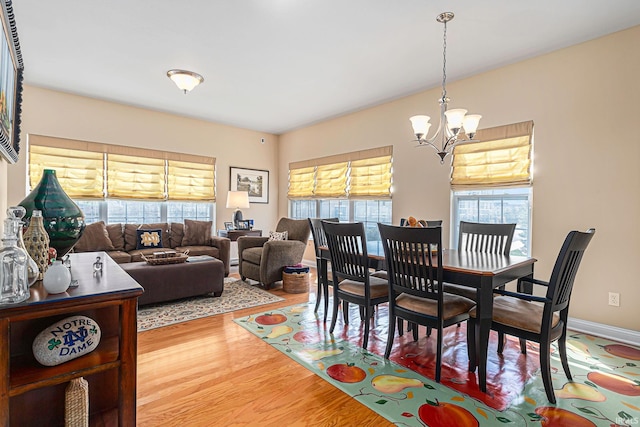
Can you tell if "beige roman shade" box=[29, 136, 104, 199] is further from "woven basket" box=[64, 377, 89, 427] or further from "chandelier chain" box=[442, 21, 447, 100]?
"chandelier chain" box=[442, 21, 447, 100]

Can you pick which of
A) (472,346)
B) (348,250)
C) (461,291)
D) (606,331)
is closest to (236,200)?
(348,250)

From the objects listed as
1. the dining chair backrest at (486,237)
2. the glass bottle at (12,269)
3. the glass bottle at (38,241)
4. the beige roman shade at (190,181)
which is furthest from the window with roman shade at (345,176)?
the glass bottle at (12,269)

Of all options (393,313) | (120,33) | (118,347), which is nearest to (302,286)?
(393,313)

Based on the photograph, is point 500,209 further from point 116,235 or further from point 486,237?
point 116,235

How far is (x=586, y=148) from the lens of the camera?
10.0ft

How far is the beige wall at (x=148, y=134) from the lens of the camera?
14.3 feet

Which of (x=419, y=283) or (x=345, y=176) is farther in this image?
(x=345, y=176)

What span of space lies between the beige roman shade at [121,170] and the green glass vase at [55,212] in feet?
12.8

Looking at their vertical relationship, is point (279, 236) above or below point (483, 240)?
below

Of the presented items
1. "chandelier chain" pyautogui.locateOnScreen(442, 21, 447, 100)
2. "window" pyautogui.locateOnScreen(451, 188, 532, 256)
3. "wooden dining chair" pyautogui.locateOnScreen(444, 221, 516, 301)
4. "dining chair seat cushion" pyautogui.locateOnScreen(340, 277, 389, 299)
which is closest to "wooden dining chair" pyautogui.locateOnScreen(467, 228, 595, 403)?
"wooden dining chair" pyautogui.locateOnScreen(444, 221, 516, 301)

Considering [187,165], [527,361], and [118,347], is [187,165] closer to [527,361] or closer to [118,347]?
[118,347]

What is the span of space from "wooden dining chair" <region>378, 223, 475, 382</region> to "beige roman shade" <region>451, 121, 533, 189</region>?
178 cm

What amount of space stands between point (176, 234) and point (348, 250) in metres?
3.55

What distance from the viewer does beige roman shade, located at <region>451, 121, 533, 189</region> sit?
3420 millimetres
